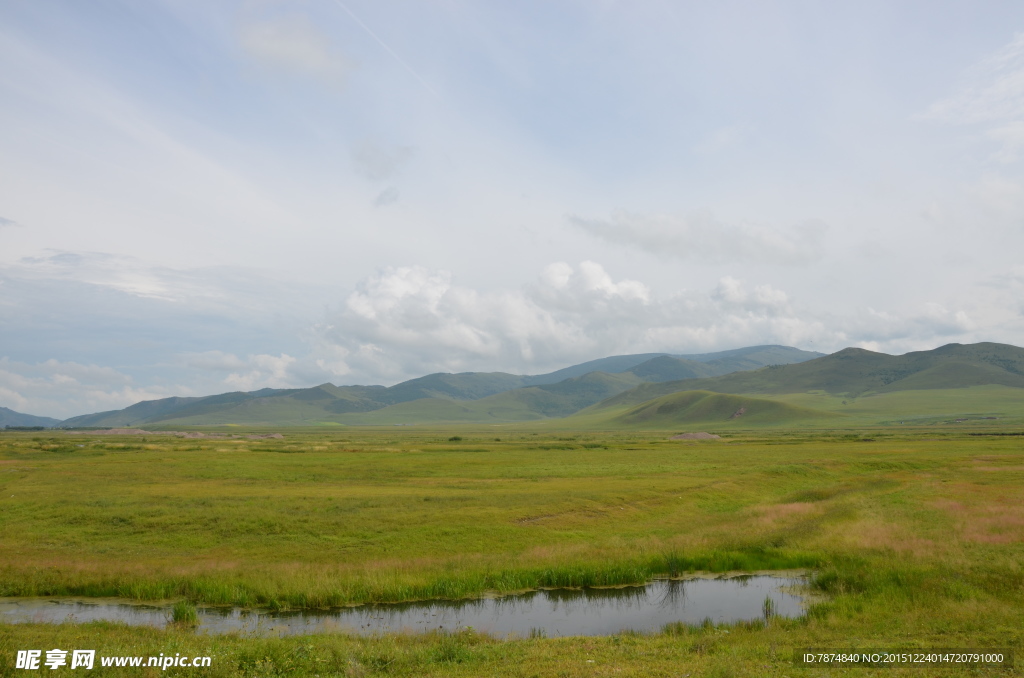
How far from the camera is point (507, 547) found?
114 feet

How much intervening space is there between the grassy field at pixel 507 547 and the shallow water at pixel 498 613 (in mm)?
→ 1155

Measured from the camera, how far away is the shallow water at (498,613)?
22719 mm

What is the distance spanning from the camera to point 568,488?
52.0 meters

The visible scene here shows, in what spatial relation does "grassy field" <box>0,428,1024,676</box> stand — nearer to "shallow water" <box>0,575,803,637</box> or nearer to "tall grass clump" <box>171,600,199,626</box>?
"shallow water" <box>0,575,803,637</box>

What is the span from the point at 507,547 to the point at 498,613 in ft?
32.5

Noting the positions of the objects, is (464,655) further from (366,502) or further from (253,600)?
(366,502)

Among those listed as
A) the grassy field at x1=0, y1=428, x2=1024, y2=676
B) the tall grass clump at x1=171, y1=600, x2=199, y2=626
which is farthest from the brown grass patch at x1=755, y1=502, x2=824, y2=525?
the tall grass clump at x1=171, y1=600, x2=199, y2=626

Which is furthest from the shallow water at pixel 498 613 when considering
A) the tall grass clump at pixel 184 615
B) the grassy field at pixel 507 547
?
the grassy field at pixel 507 547

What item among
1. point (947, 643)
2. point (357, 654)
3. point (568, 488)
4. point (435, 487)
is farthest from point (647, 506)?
point (357, 654)

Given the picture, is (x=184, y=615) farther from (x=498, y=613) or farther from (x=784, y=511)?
(x=784, y=511)

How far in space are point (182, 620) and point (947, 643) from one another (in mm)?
26772

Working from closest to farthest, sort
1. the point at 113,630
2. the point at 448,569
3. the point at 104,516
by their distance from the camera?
the point at 113,630
the point at 448,569
the point at 104,516

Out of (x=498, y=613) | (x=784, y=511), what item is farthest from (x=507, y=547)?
(x=784, y=511)

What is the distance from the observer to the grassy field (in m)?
17.9
